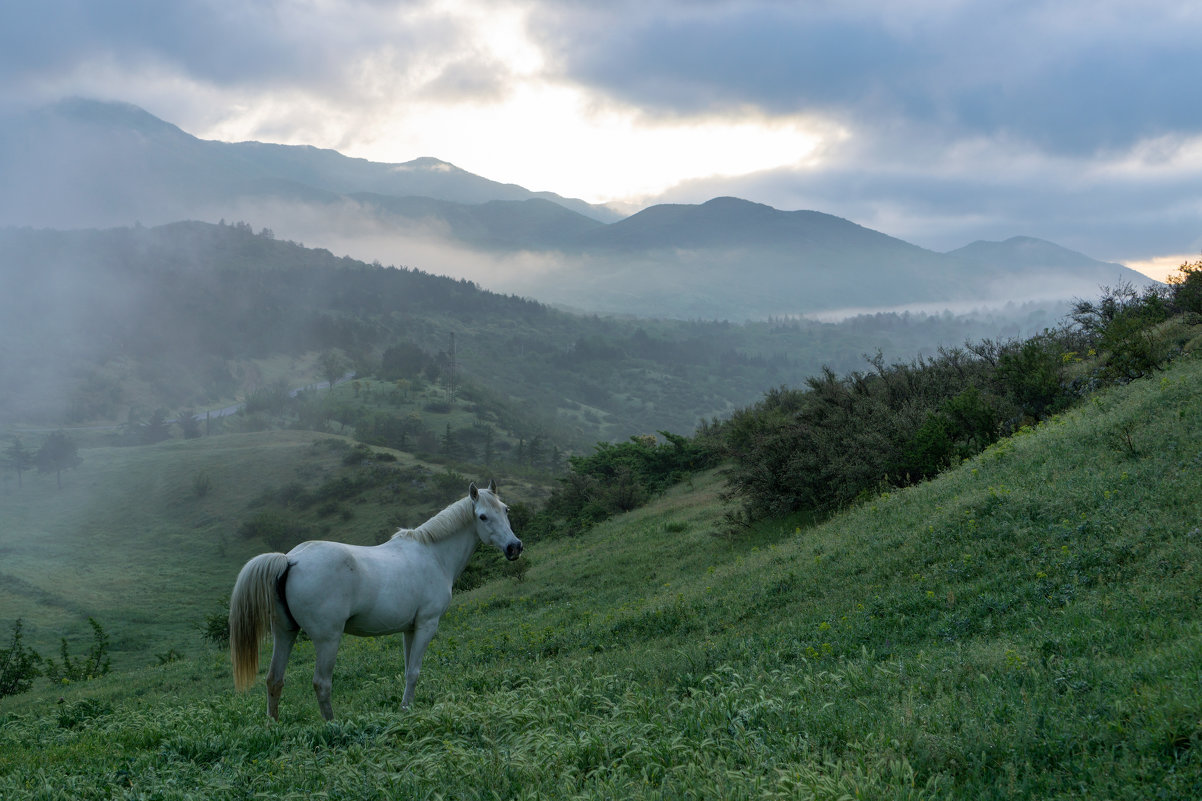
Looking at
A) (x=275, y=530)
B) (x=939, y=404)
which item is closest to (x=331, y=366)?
(x=275, y=530)

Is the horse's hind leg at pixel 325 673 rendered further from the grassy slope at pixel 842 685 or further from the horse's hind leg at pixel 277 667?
the horse's hind leg at pixel 277 667

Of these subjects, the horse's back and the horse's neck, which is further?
the horse's neck

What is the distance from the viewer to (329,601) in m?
8.71

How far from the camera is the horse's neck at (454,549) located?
33.4ft

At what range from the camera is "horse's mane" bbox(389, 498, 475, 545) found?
1010 cm

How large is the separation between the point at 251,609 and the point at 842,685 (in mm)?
6073

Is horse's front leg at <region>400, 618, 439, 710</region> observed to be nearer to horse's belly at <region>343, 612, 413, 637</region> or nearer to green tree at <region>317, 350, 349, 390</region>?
horse's belly at <region>343, 612, 413, 637</region>

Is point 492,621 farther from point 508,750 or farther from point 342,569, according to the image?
point 508,750

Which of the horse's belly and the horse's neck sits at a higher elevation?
the horse's neck

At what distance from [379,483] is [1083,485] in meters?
73.2

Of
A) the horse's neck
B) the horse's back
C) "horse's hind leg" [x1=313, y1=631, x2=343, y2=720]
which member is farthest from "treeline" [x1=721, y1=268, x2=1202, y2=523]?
"horse's hind leg" [x1=313, y1=631, x2=343, y2=720]

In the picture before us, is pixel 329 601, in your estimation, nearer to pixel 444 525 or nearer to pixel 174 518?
pixel 444 525

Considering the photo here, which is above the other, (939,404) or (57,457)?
(939,404)

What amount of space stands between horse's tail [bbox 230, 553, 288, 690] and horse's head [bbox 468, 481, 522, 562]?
2530mm
